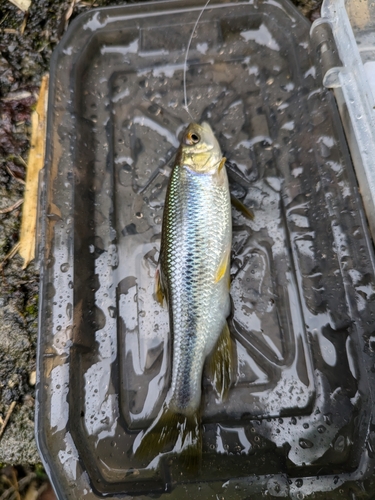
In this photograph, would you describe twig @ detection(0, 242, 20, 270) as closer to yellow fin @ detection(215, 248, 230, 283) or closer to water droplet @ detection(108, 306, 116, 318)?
water droplet @ detection(108, 306, 116, 318)

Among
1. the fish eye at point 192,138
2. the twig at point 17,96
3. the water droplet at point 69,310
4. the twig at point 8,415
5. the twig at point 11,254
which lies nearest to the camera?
the water droplet at point 69,310

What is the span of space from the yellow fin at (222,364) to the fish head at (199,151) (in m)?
0.83

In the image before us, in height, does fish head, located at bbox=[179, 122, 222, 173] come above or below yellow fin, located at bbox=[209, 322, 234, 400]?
above

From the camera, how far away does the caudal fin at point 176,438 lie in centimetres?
180

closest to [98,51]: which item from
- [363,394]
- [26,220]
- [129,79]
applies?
[129,79]

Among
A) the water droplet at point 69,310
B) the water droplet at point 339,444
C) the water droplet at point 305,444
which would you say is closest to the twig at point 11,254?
the water droplet at point 69,310

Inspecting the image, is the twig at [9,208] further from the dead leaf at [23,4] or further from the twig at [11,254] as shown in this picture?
the dead leaf at [23,4]

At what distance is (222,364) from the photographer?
1.95 m

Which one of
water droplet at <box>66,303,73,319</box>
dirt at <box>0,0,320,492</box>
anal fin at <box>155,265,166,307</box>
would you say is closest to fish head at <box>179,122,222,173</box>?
anal fin at <box>155,265,166,307</box>

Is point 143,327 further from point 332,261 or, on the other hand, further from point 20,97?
point 20,97

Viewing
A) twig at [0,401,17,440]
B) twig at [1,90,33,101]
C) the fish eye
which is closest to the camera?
the fish eye

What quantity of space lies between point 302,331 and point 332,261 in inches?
16.1

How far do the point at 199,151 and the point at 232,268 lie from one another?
2.20 feet

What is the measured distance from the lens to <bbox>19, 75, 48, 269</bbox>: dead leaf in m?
2.41
